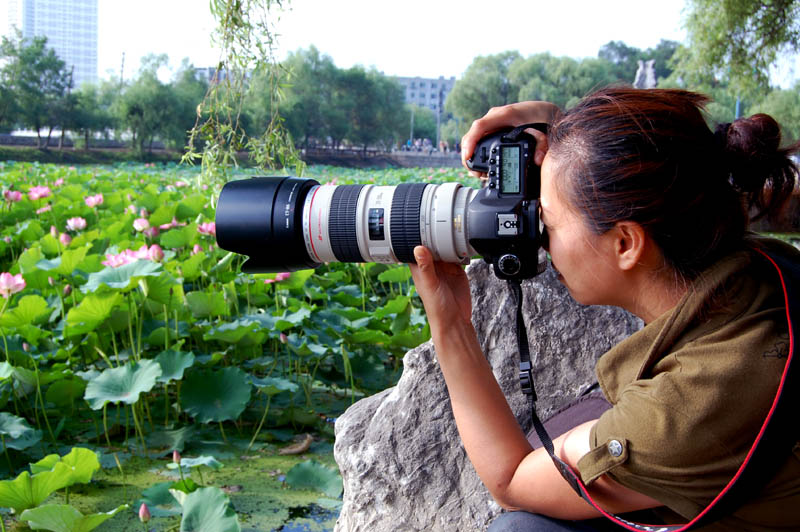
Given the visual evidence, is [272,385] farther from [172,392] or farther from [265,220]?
[265,220]

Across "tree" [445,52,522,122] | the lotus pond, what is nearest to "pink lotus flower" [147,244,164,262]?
the lotus pond

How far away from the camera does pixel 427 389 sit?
1.26m

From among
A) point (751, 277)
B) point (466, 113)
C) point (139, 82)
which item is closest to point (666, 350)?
point (751, 277)

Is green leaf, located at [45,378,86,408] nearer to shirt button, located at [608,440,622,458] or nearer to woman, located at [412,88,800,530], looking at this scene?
woman, located at [412,88,800,530]

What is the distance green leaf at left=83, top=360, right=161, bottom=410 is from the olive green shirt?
111 centimetres

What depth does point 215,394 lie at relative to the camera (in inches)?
72.6

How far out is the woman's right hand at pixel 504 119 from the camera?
3.49 feet

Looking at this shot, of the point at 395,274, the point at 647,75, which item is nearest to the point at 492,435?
the point at 395,274

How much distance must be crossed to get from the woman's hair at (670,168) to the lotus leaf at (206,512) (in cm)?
79

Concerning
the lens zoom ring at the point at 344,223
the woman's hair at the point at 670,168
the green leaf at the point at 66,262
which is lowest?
the green leaf at the point at 66,262

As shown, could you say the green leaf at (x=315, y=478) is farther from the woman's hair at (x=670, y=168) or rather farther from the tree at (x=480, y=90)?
the tree at (x=480, y=90)

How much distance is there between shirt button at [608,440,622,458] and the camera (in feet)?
2.37

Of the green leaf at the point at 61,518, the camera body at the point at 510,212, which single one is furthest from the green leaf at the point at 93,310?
the camera body at the point at 510,212

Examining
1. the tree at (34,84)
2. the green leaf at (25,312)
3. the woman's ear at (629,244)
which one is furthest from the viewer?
the tree at (34,84)
